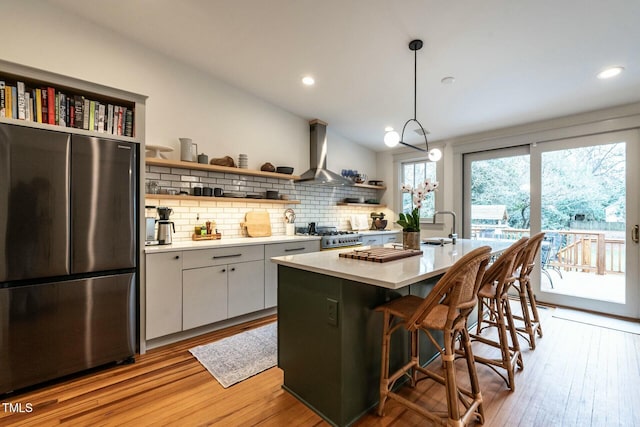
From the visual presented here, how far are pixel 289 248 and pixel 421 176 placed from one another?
3026 mm

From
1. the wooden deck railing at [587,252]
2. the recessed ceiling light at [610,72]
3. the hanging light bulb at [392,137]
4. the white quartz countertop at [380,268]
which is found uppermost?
the recessed ceiling light at [610,72]

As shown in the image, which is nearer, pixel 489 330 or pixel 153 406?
pixel 153 406

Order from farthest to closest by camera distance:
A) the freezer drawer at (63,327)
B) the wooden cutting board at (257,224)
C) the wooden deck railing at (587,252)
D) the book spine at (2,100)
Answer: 1. the wooden cutting board at (257,224)
2. the wooden deck railing at (587,252)
3. the book spine at (2,100)
4. the freezer drawer at (63,327)

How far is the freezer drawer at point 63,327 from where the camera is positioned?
186cm

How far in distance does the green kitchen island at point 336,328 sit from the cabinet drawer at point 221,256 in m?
1.18

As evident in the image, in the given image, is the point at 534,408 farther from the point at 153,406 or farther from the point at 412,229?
the point at 153,406

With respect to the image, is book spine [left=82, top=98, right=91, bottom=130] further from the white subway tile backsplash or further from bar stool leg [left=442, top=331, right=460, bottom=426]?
bar stool leg [left=442, top=331, right=460, bottom=426]

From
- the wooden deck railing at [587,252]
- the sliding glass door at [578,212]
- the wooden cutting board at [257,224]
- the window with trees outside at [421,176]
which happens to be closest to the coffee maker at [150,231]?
the wooden cutting board at [257,224]

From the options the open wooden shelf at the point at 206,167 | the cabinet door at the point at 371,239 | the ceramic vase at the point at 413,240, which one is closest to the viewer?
the ceramic vase at the point at 413,240

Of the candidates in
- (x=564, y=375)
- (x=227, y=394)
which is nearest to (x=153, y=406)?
(x=227, y=394)

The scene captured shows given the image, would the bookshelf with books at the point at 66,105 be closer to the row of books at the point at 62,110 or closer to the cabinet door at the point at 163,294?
the row of books at the point at 62,110

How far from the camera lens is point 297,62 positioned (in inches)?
119

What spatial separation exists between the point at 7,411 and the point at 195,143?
260cm

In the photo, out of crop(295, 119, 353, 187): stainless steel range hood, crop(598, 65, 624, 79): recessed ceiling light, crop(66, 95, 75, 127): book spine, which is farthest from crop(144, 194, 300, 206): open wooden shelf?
crop(598, 65, 624, 79): recessed ceiling light
